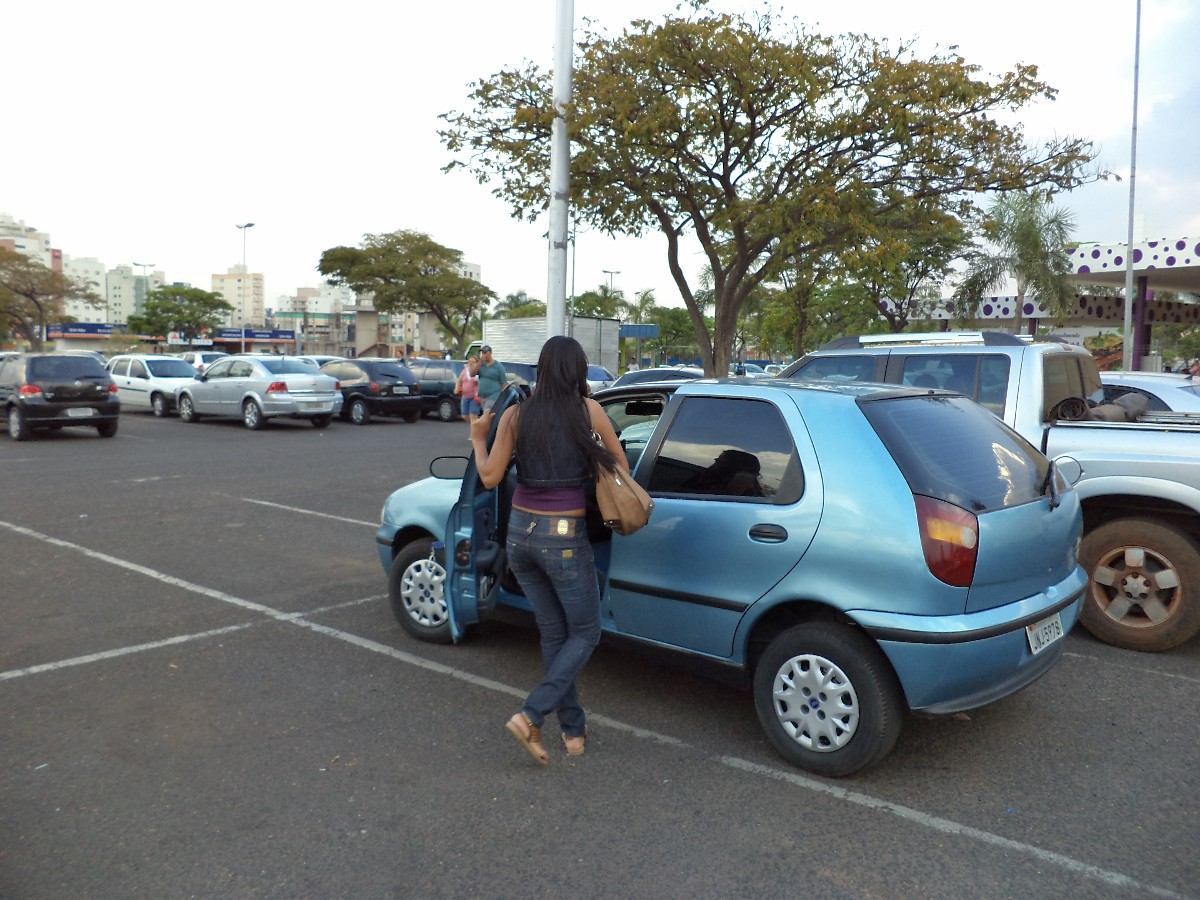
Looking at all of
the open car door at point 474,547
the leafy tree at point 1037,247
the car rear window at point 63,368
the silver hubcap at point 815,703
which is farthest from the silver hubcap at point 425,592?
the leafy tree at point 1037,247

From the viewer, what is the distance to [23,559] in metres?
7.44

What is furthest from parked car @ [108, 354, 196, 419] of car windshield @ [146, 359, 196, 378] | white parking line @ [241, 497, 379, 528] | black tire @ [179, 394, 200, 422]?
white parking line @ [241, 497, 379, 528]

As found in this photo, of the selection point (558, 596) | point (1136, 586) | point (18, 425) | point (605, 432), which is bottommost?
point (1136, 586)

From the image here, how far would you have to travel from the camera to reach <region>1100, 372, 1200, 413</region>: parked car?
902 centimetres

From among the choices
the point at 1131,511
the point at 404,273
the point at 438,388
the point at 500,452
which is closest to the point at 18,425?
the point at 438,388

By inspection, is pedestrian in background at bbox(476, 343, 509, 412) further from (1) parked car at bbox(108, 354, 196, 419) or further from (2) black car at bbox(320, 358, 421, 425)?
(1) parked car at bbox(108, 354, 196, 419)

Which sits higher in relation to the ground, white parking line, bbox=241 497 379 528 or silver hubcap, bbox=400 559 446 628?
silver hubcap, bbox=400 559 446 628

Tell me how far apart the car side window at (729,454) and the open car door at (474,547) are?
2.69 ft

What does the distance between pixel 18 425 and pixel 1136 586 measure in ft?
56.4

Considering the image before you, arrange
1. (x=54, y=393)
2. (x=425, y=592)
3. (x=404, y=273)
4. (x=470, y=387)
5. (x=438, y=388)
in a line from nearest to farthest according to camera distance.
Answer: (x=425, y=592) → (x=54, y=393) → (x=470, y=387) → (x=438, y=388) → (x=404, y=273)

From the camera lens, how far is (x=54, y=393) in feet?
54.1

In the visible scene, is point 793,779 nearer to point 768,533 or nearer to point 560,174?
point 768,533

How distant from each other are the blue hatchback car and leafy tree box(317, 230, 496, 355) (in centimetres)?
4775

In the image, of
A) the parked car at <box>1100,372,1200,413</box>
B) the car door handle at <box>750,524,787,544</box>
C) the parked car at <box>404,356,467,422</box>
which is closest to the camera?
the car door handle at <box>750,524,787,544</box>
